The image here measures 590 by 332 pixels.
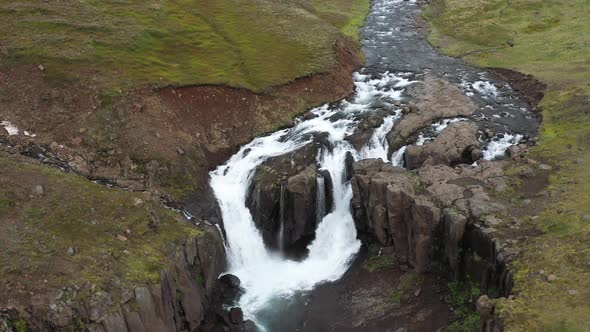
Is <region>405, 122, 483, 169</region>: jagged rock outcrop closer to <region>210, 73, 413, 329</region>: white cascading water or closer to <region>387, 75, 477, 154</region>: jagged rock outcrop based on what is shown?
<region>387, 75, 477, 154</region>: jagged rock outcrop

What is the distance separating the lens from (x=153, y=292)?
102 feet

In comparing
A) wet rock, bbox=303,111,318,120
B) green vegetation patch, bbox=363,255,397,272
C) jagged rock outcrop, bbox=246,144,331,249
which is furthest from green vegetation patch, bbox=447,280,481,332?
wet rock, bbox=303,111,318,120

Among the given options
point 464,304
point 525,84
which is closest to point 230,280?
point 464,304

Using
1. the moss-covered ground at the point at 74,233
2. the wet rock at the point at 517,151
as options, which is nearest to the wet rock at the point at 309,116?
the wet rock at the point at 517,151

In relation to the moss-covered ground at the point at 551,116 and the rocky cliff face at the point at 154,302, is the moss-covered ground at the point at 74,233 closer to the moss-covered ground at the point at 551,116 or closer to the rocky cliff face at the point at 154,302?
→ the rocky cliff face at the point at 154,302

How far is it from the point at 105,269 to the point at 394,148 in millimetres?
27164

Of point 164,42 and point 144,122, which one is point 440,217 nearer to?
point 144,122

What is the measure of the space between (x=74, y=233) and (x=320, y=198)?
18578 mm

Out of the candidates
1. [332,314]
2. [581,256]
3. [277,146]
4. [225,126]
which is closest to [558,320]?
[581,256]

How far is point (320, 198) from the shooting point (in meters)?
42.8

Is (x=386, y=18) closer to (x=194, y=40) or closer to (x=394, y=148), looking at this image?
(x=194, y=40)

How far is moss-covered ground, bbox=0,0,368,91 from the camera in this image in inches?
2069

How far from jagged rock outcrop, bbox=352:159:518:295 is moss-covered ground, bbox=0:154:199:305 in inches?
531

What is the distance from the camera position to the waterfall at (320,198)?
42625mm
